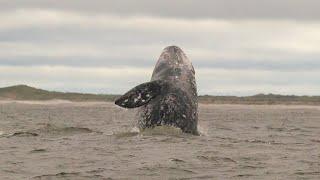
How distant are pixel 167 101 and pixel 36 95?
242 feet

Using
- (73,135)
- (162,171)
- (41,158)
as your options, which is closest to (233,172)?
(162,171)

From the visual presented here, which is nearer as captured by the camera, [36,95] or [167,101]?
[167,101]

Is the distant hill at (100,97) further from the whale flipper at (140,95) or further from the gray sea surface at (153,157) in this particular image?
the whale flipper at (140,95)

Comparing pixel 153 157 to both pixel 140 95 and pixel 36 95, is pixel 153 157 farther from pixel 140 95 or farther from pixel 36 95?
pixel 36 95

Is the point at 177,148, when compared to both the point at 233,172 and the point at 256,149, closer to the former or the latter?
the point at 256,149

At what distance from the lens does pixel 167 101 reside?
63.6ft

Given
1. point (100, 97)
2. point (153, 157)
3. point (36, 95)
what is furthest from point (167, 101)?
point (100, 97)

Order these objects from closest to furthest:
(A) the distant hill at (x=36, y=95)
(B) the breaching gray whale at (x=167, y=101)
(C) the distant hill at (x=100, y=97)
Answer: (B) the breaching gray whale at (x=167, y=101)
(C) the distant hill at (x=100, y=97)
(A) the distant hill at (x=36, y=95)

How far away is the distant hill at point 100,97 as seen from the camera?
84562 mm

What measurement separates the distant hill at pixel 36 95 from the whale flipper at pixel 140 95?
7102cm

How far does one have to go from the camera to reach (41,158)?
1586 centimetres

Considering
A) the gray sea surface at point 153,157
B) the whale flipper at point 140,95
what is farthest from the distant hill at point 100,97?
the whale flipper at point 140,95

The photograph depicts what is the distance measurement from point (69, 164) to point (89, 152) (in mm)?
1827

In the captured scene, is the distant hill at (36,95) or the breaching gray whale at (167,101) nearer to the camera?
the breaching gray whale at (167,101)
